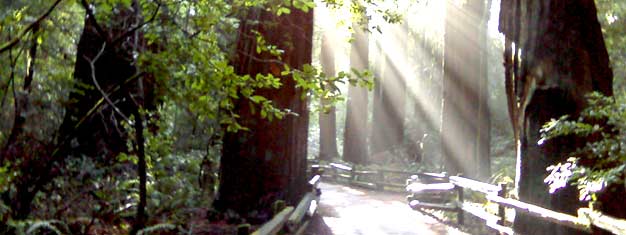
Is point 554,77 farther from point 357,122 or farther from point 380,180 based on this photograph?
point 357,122

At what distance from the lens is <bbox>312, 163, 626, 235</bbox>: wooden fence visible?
7658mm

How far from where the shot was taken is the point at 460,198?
18.2 meters

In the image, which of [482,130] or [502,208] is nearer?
[502,208]

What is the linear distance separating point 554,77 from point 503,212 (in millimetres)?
3944

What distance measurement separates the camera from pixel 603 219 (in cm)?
677

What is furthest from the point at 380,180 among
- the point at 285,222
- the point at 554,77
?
the point at 285,222

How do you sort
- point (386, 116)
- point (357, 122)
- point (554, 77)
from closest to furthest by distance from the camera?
point (554, 77)
point (357, 122)
point (386, 116)

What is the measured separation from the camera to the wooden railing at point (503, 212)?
6.83 m

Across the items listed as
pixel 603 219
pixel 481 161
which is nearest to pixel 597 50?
pixel 603 219

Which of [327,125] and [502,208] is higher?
[327,125]

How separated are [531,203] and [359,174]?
771 inches

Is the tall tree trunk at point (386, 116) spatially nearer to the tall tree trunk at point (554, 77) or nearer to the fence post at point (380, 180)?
the fence post at point (380, 180)

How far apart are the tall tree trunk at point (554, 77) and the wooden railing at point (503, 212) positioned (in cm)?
47

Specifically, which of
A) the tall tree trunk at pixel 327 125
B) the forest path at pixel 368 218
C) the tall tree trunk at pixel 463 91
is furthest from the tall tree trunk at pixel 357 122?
the tall tree trunk at pixel 463 91
